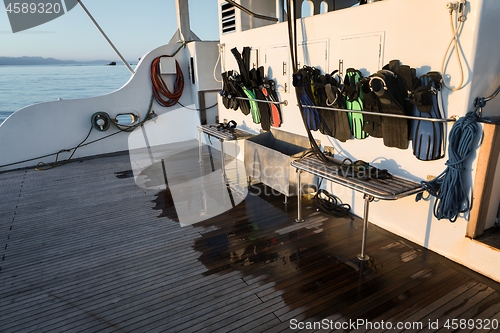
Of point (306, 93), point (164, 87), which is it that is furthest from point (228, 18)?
point (306, 93)

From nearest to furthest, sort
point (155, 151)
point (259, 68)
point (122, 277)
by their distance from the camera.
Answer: point (122, 277)
point (259, 68)
point (155, 151)

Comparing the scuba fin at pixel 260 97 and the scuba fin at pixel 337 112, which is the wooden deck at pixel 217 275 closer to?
the scuba fin at pixel 337 112

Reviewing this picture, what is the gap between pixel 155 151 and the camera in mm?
7570

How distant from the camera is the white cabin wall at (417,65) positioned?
2.70 metres

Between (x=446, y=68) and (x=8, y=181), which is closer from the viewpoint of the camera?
(x=446, y=68)

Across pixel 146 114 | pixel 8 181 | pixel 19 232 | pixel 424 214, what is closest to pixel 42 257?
pixel 19 232

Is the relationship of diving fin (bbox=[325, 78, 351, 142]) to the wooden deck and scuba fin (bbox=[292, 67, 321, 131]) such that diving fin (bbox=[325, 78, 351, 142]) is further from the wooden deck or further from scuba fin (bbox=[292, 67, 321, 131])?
the wooden deck

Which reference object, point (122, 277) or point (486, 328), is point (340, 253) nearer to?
point (486, 328)

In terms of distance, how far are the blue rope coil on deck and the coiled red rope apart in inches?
243

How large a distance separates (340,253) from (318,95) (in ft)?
5.99

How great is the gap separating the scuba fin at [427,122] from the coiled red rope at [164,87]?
5888 mm

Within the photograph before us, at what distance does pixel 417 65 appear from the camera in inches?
121

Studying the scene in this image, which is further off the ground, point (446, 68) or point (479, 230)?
point (446, 68)

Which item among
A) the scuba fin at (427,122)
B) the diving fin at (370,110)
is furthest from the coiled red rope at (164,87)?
the scuba fin at (427,122)
